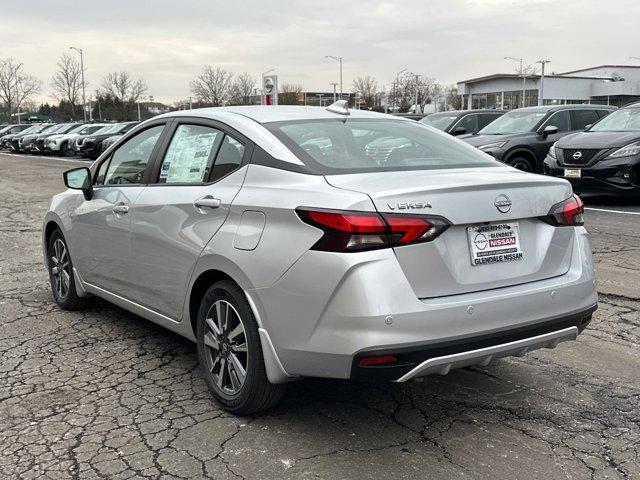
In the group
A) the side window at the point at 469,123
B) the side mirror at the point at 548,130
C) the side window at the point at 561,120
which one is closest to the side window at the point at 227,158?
the side mirror at the point at 548,130

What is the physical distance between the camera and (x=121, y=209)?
432 centimetres

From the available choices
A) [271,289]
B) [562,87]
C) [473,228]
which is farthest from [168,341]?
[562,87]

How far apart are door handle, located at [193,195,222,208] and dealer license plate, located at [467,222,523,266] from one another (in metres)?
1.32

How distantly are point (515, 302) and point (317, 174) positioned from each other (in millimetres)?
1096

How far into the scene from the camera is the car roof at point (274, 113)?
3.83 meters

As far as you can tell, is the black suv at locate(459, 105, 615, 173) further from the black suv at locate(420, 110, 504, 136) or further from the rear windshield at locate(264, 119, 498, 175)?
the rear windshield at locate(264, 119, 498, 175)

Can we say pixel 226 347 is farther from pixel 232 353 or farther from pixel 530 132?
pixel 530 132

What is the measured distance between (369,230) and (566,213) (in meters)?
1.19

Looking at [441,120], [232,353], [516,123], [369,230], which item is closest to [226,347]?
[232,353]

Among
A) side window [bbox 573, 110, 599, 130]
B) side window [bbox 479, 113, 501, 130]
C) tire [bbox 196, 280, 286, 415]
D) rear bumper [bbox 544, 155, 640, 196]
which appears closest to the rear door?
tire [bbox 196, 280, 286, 415]

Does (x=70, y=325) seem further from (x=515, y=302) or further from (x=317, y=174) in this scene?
(x=515, y=302)

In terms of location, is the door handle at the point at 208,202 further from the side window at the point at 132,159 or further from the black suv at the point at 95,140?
the black suv at the point at 95,140

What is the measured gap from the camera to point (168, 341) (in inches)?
185

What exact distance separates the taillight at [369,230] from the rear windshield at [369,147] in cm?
45
